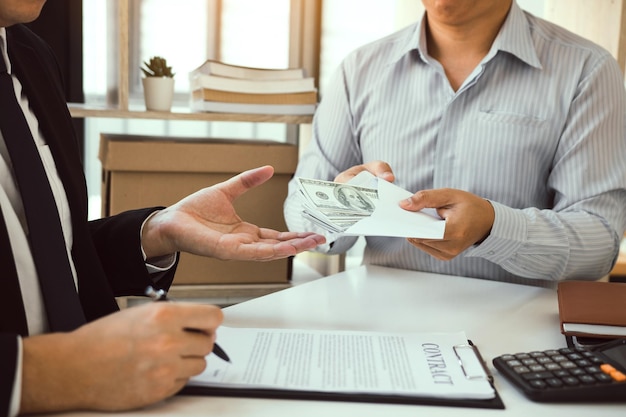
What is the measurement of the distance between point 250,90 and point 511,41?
2.69 ft

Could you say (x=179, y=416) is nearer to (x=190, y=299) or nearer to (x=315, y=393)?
(x=315, y=393)

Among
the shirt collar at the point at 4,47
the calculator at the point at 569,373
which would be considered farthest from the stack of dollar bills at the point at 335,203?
the shirt collar at the point at 4,47

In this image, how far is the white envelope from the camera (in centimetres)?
115

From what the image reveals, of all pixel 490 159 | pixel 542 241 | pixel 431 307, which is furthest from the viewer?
pixel 490 159

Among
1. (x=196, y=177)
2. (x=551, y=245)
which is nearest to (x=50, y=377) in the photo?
(x=551, y=245)

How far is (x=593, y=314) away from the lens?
110 cm

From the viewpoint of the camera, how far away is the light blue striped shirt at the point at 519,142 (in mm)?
1579

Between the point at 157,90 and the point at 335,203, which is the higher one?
the point at 157,90

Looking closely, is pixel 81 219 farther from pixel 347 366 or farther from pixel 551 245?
pixel 551 245

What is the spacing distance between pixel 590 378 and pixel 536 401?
7cm

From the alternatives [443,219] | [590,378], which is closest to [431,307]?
[443,219]

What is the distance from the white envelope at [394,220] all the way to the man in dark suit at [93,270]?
91mm

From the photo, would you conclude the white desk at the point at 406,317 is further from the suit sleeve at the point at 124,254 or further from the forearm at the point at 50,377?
the suit sleeve at the point at 124,254

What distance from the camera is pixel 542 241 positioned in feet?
4.98
